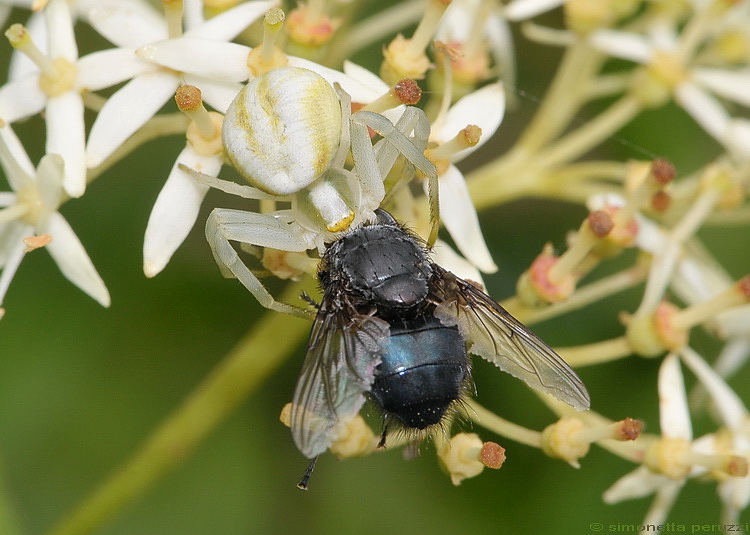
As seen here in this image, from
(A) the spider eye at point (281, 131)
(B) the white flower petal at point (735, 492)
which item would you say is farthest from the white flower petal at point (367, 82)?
(B) the white flower petal at point (735, 492)

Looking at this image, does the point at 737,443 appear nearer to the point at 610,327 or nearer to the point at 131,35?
the point at 610,327

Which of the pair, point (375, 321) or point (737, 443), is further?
point (737, 443)

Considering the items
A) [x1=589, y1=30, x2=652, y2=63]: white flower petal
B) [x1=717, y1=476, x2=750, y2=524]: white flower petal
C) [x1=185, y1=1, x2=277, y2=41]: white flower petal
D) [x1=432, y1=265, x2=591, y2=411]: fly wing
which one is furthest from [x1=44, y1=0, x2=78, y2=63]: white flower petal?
[x1=717, y1=476, x2=750, y2=524]: white flower petal

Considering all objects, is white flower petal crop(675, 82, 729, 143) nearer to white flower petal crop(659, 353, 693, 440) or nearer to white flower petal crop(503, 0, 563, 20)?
white flower petal crop(503, 0, 563, 20)

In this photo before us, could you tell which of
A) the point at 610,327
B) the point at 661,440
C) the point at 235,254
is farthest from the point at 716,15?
the point at 235,254

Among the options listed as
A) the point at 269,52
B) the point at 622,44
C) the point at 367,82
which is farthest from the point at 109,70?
the point at 622,44

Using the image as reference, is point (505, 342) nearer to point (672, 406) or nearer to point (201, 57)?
point (672, 406)

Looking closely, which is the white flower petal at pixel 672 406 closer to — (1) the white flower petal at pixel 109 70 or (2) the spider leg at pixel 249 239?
(2) the spider leg at pixel 249 239
